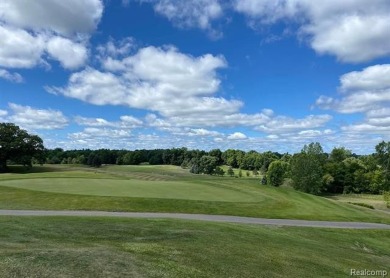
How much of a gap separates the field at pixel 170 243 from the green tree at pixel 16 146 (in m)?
60.7

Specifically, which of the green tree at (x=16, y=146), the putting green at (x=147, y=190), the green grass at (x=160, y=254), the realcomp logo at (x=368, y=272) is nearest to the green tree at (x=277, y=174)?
the green tree at (x=16, y=146)

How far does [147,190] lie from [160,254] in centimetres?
2834

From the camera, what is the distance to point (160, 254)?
12.7 m

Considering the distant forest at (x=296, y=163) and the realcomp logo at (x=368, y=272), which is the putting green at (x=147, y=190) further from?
the distant forest at (x=296, y=163)

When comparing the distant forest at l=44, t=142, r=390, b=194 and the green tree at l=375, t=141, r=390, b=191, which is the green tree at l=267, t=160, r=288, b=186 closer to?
the distant forest at l=44, t=142, r=390, b=194

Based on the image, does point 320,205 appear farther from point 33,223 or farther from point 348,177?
point 348,177

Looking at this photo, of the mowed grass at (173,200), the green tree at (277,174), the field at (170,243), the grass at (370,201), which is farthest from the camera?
the green tree at (277,174)

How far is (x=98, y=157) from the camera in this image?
146250 millimetres

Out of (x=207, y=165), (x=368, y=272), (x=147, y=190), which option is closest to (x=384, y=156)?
(x=207, y=165)

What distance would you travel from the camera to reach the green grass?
1005cm

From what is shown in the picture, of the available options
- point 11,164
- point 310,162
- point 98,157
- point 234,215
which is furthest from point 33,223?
point 98,157

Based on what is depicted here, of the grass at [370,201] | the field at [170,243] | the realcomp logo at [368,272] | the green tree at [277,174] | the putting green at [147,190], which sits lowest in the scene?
the grass at [370,201]

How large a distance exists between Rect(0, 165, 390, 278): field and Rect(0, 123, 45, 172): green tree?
6074cm

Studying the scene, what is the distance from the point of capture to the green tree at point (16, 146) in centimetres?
9231
